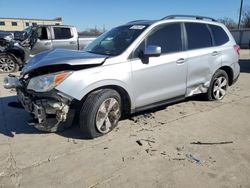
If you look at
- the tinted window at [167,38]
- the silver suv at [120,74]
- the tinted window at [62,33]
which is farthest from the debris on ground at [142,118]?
the tinted window at [62,33]

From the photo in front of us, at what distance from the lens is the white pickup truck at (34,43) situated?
1045 centimetres

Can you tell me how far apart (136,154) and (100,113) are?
0.85 m

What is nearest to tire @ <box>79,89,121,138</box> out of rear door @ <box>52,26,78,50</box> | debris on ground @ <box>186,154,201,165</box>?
debris on ground @ <box>186,154,201,165</box>

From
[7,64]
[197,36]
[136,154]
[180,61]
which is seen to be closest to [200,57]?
[197,36]

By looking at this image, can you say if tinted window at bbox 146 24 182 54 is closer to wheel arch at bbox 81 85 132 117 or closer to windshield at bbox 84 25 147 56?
windshield at bbox 84 25 147 56

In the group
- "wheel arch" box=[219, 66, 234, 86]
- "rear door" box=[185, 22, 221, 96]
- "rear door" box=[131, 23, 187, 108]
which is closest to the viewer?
"rear door" box=[131, 23, 187, 108]

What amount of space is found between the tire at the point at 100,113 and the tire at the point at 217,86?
2584 mm

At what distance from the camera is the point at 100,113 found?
397cm

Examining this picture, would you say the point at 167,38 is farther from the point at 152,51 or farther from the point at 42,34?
the point at 42,34

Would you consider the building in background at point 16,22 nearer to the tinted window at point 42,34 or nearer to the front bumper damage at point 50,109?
the tinted window at point 42,34

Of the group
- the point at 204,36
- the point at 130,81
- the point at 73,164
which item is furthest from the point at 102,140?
the point at 204,36

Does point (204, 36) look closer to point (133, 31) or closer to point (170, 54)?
point (170, 54)

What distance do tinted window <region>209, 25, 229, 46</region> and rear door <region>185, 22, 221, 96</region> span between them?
14 centimetres

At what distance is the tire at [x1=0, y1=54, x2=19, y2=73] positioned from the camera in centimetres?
1040
